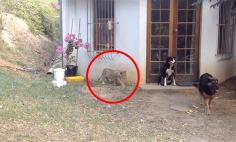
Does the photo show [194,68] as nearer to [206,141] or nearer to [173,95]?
[173,95]

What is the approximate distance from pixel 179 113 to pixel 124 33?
3233mm

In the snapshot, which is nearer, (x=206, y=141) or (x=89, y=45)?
(x=206, y=141)

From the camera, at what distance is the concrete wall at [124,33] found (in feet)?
24.4

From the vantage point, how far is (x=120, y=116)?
4.99 m

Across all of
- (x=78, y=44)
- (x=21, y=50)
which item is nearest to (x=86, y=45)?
(x=78, y=44)

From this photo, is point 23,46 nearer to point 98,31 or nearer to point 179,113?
point 98,31

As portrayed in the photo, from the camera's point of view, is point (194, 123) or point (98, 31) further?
point (98, 31)

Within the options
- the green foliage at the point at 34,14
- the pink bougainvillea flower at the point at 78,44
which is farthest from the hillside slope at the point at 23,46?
the pink bougainvillea flower at the point at 78,44

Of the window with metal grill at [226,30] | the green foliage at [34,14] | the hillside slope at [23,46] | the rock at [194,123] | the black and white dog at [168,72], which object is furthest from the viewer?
the green foliage at [34,14]

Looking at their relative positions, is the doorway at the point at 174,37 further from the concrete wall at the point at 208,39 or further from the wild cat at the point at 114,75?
the wild cat at the point at 114,75

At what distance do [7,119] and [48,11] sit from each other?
12.9 m

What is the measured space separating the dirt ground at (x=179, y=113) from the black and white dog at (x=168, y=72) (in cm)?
60

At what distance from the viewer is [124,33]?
7.65 metres

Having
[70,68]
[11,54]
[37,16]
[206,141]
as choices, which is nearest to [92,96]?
[70,68]
